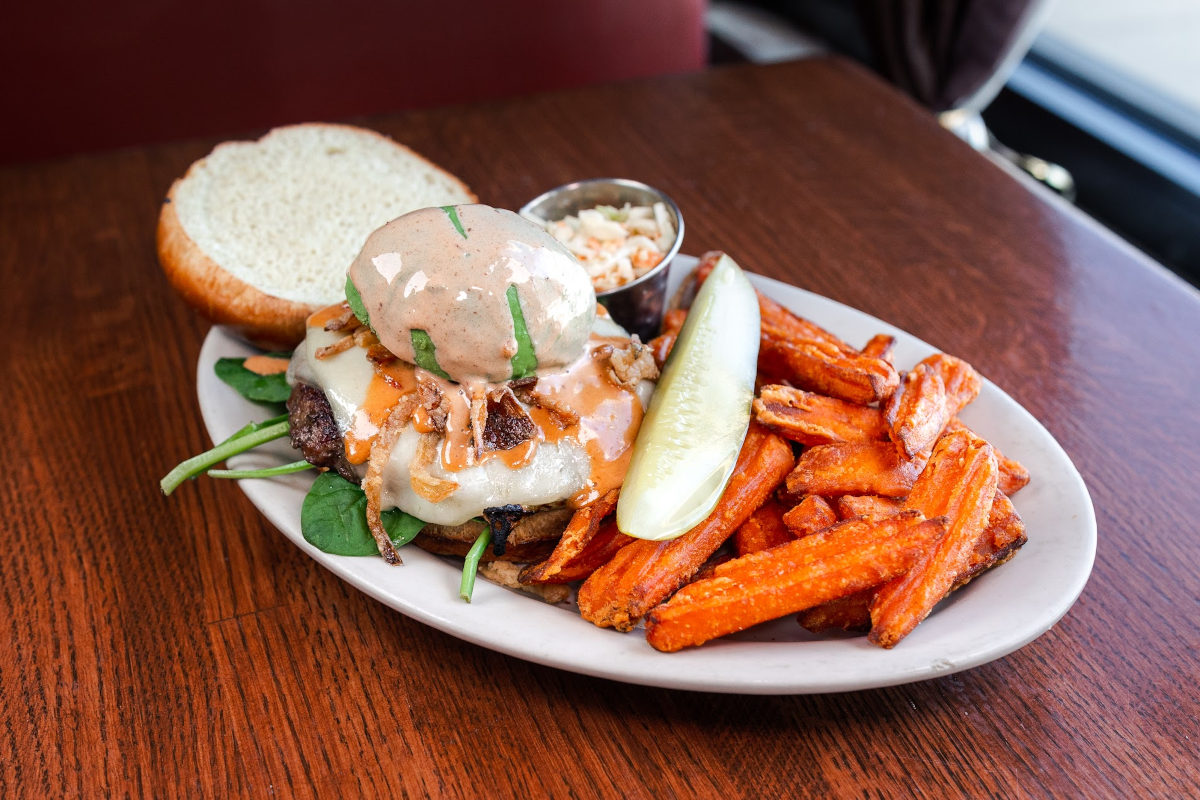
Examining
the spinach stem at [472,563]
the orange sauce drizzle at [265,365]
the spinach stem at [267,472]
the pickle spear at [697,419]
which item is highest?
the pickle spear at [697,419]

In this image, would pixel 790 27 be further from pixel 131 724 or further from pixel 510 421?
pixel 131 724

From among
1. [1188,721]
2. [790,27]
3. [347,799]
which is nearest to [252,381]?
[347,799]

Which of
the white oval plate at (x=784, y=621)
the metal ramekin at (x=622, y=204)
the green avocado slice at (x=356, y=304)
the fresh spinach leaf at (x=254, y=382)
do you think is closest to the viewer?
the white oval plate at (x=784, y=621)

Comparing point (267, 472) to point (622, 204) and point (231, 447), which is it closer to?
point (231, 447)

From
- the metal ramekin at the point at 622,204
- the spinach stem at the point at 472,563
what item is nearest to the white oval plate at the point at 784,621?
the spinach stem at the point at 472,563

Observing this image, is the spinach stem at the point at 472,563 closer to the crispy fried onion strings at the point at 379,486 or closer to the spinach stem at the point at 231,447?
the crispy fried onion strings at the point at 379,486

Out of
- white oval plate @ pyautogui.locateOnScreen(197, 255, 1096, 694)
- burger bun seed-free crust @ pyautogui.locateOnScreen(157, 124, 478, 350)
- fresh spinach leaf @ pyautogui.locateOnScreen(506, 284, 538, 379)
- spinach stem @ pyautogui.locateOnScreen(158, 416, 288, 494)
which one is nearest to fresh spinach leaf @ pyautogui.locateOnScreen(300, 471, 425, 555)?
white oval plate @ pyautogui.locateOnScreen(197, 255, 1096, 694)

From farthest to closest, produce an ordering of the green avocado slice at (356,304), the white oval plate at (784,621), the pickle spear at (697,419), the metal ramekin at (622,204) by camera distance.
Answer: the metal ramekin at (622,204), the green avocado slice at (356,304), the pickle spear at (697,419), the white oval plate at (784,621)
